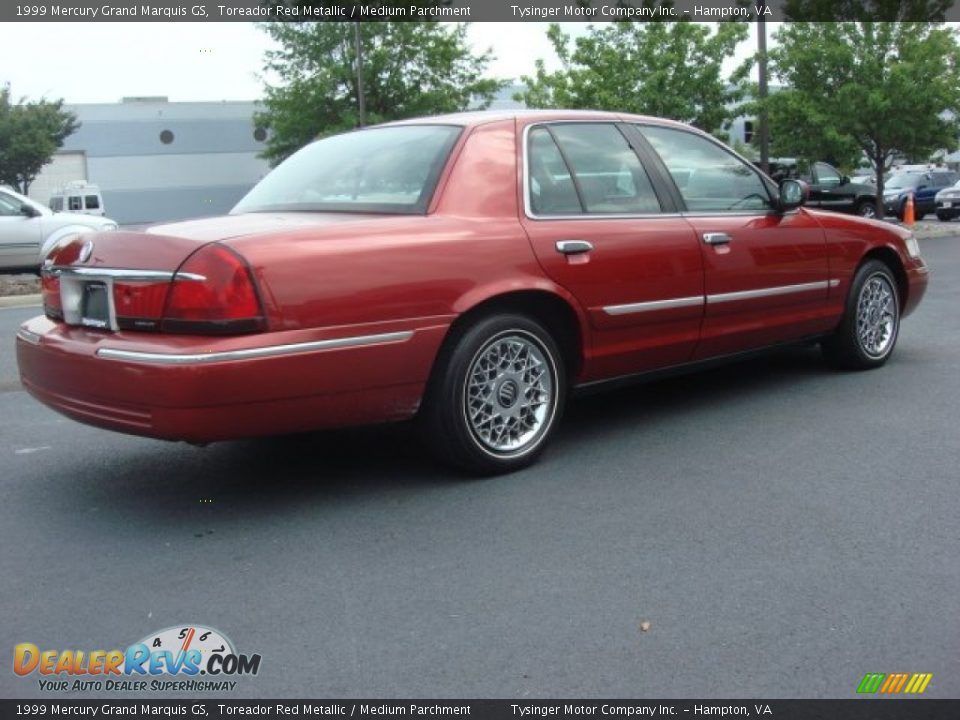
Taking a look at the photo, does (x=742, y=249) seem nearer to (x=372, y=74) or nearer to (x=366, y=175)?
(x=366, y=175)

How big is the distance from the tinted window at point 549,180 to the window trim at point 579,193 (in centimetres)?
2

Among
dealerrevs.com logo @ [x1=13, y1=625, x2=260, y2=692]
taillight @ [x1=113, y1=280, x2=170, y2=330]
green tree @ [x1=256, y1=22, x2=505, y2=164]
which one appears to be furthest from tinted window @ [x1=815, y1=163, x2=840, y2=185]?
dealerrevs.com logo @ [x1=13, y1=625, x2=260, y2=692]

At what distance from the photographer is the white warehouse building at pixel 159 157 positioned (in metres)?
51.6

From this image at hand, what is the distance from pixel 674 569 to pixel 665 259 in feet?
6.67

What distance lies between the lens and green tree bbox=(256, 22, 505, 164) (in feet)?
108

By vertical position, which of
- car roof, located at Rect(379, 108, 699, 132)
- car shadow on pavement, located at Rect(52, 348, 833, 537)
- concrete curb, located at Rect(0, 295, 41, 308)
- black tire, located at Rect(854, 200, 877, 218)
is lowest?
concrete curb, located at Rect(0, 295, 41, 308)

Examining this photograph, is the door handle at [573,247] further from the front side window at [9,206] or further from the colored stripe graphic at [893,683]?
the front side window at [9,206]

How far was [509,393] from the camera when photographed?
464cm

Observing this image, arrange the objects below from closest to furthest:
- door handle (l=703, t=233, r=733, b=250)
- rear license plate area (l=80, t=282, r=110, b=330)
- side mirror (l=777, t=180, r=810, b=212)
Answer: rear license plate area (l=80, t=282, r=110, b=330) < door handle (l=703, t=233, r=733, b=250) < side mirror (l=777, t=180, r=810, b=212)

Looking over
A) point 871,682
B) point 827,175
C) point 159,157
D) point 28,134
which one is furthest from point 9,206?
point 159,157

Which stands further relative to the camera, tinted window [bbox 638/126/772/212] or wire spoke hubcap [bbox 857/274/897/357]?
wire spoke hubcap [bbox 857/274/897/357]

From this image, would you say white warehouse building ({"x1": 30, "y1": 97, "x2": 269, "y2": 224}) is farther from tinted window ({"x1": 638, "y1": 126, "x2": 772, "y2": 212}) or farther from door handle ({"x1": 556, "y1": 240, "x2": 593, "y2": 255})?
door handle ({"x1": 556, "y1": 240, "x2": 593, "y2": 255})

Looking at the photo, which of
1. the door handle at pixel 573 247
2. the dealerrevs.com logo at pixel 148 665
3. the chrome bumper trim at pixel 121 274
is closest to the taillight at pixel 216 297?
the chrome bumper trim at pixel 121 274

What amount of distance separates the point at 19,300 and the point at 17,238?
3041mm
